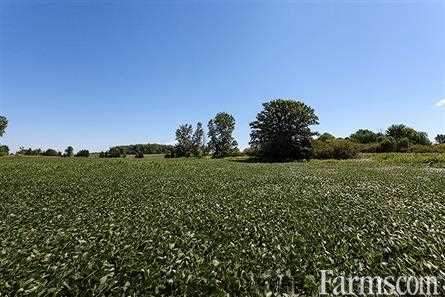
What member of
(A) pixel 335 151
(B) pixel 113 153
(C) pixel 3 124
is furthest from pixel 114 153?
(A) pixel 335 151

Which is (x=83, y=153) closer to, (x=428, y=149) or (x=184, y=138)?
(x=184, y=138)

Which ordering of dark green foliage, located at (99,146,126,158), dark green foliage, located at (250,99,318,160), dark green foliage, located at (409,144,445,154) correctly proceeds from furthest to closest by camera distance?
dark green foliage, located at (99,146,126,158)
dark green foliage, located at (409,144,445,154)
dark green foliage, located at (250,99,318,160)

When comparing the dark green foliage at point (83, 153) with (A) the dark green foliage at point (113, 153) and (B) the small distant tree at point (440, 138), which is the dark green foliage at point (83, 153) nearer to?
(A) the dark green foliage at point (113, 153)

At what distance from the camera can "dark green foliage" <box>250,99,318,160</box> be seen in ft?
268

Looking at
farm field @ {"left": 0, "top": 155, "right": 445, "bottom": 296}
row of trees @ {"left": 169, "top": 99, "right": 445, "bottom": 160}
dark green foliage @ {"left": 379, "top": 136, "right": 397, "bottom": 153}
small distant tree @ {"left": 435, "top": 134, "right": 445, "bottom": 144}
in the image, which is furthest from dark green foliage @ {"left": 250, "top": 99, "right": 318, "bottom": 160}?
small distant tree @ {"left": 435, "top": 134, "right": 445, "bottom": 144}

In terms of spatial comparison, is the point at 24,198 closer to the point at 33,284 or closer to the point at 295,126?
the point at 33,284

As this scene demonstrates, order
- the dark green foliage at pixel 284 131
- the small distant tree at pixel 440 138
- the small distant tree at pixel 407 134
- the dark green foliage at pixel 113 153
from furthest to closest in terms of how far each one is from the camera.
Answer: the small distant tree at pixel 440 138, the small distant tree at pixel 407 134, the dark green foliage at pixel 113 153, the dark green foliage at pixel 284 131

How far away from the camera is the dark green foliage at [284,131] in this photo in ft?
268

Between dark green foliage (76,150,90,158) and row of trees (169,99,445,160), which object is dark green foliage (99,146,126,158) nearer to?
dark green foliage (76,150,90,158)

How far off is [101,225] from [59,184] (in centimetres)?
1459

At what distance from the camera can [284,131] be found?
8406cm

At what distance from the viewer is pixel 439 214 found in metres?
16.1

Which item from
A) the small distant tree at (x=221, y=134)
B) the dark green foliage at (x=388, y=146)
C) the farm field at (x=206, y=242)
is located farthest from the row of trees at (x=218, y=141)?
the farm field at (x=206, y=242)

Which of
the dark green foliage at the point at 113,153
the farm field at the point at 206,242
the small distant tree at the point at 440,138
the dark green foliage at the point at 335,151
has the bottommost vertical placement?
the farm field at the point at 206,242
